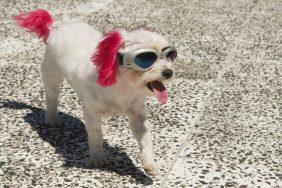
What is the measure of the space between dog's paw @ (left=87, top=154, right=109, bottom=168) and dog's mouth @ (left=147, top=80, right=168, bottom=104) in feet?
2.77

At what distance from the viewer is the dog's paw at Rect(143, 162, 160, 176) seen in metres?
3.54

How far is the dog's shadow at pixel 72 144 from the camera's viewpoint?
3789mm

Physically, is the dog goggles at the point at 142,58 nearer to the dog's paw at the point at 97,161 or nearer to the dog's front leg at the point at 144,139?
the dog's front leg at the point at 144,139

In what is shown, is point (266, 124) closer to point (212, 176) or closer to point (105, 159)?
point (212, 176)

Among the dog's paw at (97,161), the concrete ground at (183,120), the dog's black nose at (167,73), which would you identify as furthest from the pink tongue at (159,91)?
the dog's paw at (97,161)

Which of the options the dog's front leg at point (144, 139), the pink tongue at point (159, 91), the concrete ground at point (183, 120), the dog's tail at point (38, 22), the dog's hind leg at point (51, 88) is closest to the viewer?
the pink tongue at point (159, 91)

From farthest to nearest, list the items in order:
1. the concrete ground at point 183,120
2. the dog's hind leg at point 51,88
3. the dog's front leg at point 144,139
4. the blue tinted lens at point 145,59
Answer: the dog's hind leg at point 51,88 → the concrete ground at point 183,120 → the dog's front leg at point 144,139 → the blue tinted lens at point 145,59

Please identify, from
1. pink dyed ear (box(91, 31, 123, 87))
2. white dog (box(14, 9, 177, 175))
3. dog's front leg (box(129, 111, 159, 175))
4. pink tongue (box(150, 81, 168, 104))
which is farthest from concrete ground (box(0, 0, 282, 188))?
pink dyed ear (box(91, 31, 123, 87))

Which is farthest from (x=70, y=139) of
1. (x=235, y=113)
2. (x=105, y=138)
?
(x=235, y=113)

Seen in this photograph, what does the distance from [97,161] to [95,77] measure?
0.72m

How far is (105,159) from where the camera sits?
3805 mm

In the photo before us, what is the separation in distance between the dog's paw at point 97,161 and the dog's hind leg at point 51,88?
0.84 metres

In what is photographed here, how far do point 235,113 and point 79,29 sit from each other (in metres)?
1.88

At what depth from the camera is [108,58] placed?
10.5 ft
